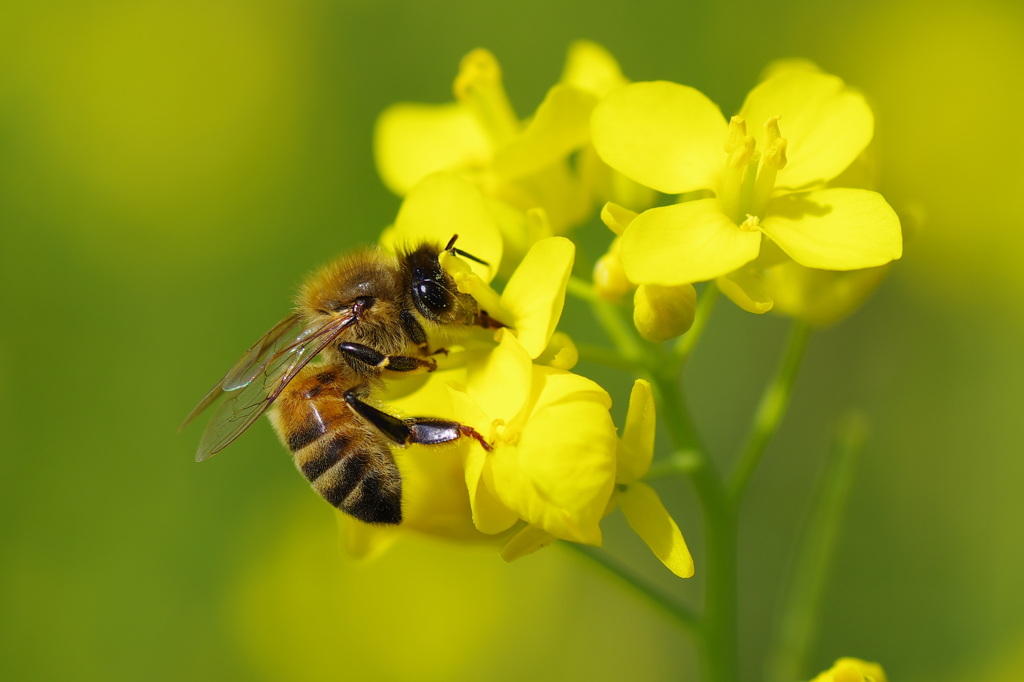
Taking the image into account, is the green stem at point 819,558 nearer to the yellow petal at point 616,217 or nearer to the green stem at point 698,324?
the green stem at point 698,324

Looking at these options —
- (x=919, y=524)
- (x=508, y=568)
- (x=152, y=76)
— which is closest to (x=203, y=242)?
(x=152, y=76)

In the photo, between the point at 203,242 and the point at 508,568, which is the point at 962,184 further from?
the point at 203,242

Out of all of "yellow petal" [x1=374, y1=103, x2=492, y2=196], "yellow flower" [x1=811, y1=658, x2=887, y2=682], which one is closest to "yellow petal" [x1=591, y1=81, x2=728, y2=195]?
"yellow petal" [x1=374, y1=103, x2=492, y2=196]

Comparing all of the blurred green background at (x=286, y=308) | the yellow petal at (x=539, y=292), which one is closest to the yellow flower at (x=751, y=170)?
the yellow petal at (x=539, y=292)

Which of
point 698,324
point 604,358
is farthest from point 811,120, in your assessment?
point 604,358

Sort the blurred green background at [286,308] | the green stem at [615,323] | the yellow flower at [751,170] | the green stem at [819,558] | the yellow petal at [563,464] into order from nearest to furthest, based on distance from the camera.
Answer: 1. the yellow petal at [563,464]
2. the yellow flower at [751,170]
3. the green stem at [615,323]
4. the green stem at [819,558]
5. the blurred green background at [286,308]

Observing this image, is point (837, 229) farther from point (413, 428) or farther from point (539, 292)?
point (413, 428)
